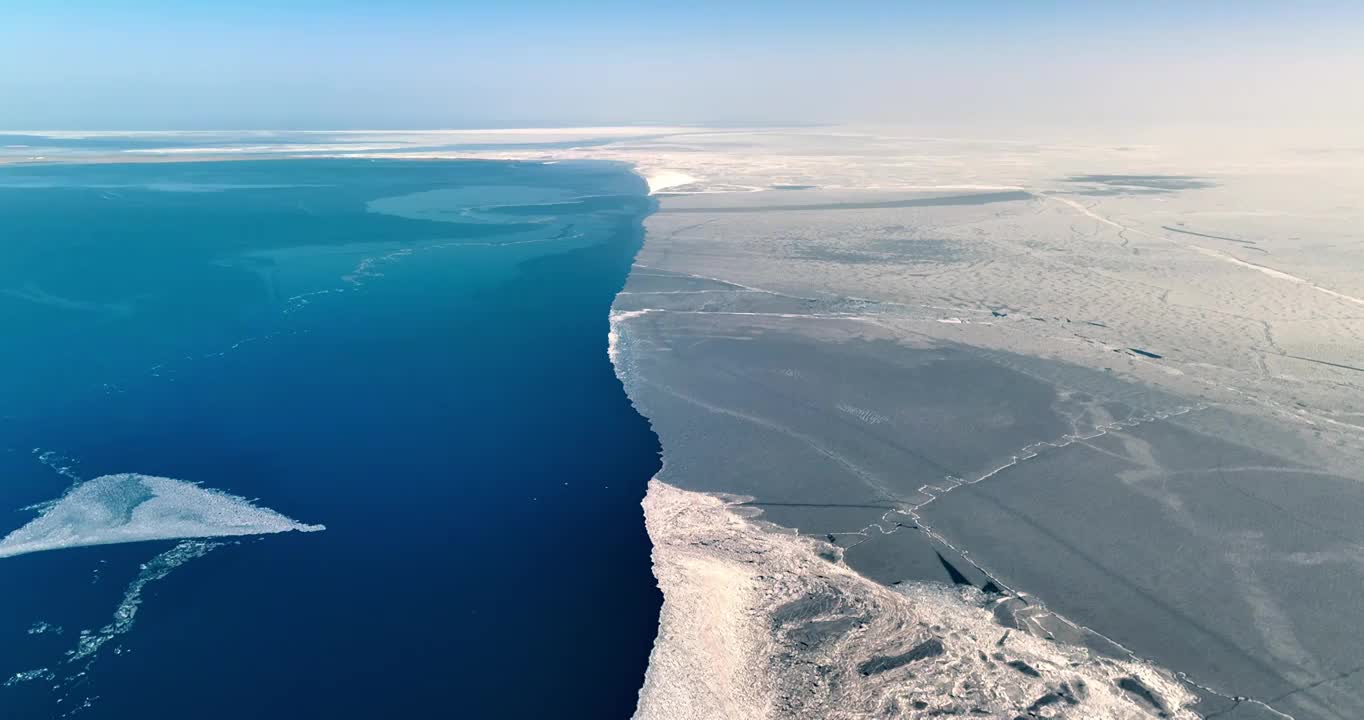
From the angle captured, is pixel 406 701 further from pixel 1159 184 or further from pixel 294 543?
pixel 1159 184

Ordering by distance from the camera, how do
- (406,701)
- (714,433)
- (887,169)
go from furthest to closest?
(887,169) → (714,433) → (406,701)

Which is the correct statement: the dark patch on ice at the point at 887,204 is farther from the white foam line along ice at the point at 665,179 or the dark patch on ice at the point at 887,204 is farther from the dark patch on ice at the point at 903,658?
the dark patch on ice at the point at 903,658

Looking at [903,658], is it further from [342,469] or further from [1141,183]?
[1141,183]

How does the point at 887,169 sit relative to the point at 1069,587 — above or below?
above

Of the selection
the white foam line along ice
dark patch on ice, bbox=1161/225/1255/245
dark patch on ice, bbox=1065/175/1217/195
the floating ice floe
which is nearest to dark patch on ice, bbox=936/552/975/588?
the floating ice floe

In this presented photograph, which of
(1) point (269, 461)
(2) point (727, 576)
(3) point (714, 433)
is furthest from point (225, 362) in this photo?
(2) point (727, 576)

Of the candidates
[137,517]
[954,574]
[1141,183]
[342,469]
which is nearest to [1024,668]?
[954,574]
